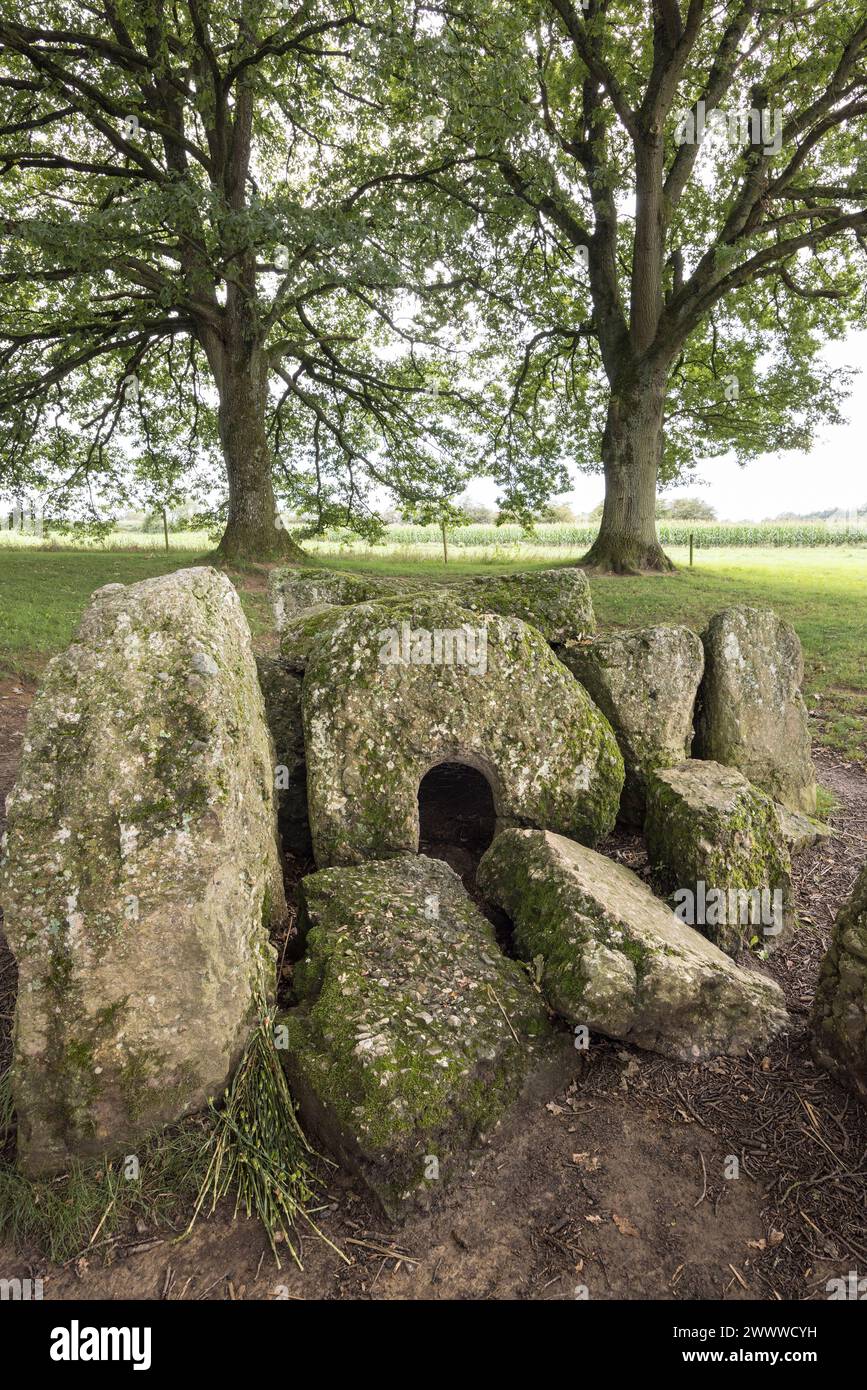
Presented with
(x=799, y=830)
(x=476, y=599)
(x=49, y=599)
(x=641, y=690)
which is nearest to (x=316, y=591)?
(x=476, y=599)

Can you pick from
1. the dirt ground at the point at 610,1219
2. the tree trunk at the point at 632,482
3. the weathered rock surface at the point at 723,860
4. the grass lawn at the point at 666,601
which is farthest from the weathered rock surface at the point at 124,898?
the tree trunk at the point at 632,482

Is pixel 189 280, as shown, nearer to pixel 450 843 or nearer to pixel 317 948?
pixel 450 843

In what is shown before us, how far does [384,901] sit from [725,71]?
19136mm

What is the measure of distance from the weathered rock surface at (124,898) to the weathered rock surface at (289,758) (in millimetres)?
1628

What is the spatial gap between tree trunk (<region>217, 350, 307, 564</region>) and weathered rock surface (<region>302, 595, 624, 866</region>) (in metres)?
13.1

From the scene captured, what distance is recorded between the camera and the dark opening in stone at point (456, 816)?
557 centimetres

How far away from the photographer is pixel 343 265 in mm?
13797

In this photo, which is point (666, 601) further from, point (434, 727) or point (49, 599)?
point (49, 599)

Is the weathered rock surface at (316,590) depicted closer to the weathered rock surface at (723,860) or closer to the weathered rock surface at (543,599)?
the weathered rock surface at (543,599)

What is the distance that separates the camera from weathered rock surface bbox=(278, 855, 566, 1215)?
3266mm

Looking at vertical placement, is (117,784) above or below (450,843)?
above

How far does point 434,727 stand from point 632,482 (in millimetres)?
14848
